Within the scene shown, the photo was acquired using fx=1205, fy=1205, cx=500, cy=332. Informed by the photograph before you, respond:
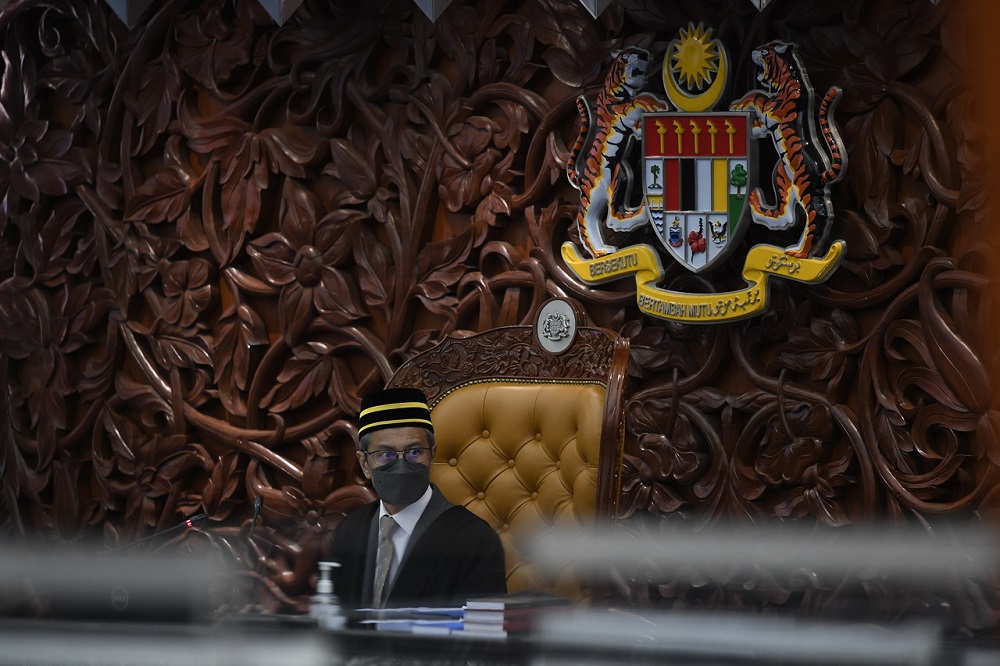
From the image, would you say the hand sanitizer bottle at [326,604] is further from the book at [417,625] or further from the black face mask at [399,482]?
the black face mask at [399,482]

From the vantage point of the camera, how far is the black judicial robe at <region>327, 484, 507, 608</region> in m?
2.22

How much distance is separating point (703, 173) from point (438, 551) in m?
1.30

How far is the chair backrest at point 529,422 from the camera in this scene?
2.59 metres

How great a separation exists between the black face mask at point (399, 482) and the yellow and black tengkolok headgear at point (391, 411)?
0.30 ft

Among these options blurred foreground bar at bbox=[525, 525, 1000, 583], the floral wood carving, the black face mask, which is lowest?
Answer: blurred foreground bar at bbox=[525, 525, 1000, 583]

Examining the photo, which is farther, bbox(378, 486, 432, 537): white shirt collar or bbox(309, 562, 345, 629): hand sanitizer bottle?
bbox(378, 486, 432, 537): white shirt collar

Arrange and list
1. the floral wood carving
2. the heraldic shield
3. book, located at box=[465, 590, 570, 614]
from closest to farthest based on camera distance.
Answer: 1. book, located at box=[465, 590, 570, 614]
2. the floral wood carving
3. the heraldic shield

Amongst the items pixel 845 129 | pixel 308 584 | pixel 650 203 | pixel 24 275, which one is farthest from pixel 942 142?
pixel 24 275

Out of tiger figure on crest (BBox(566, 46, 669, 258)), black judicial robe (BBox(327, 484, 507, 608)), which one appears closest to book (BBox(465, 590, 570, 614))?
black judicial robe (BBox(327, 484, 507, 608))

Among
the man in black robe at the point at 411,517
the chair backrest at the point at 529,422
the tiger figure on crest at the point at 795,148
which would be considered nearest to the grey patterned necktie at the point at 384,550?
the man in black robe at the point at 411,517

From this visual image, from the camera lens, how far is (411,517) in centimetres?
254

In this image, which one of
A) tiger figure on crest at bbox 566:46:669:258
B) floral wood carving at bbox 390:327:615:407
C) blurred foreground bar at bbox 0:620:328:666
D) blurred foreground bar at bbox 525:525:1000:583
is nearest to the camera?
blurred foreground bar at bbox 525:525:1000:583

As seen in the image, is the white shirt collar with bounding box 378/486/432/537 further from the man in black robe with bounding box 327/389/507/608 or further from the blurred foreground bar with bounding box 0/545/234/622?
the blurred foreground bar with bounding box 0/545/234/622

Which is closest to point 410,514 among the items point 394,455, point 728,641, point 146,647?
point 394,455
